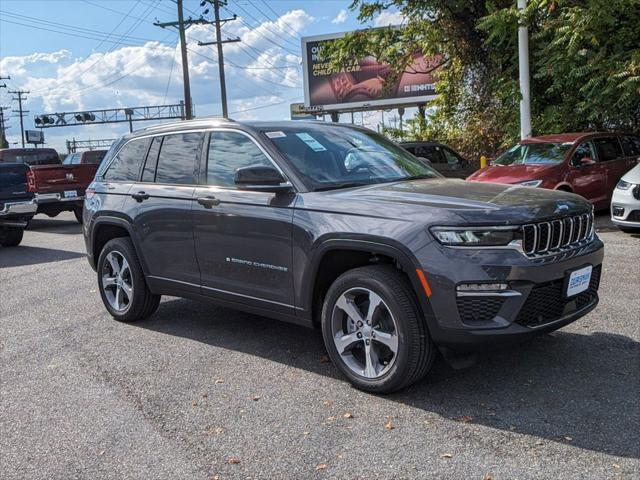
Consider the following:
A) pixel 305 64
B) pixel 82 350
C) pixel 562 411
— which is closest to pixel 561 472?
pixel 562 411

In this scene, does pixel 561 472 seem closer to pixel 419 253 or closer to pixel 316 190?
pixel 419 253

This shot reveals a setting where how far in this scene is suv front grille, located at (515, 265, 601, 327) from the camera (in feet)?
12.2

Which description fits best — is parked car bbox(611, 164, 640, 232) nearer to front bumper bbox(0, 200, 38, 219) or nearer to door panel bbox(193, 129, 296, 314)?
door panel bbox(193, 129, 296, 314)

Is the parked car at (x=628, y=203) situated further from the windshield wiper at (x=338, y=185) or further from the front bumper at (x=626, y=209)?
the windshield wiper at (x=338, y=185)

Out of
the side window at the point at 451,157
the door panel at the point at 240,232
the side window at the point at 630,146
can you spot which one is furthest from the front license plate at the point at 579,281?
the side window at the point at 451,157

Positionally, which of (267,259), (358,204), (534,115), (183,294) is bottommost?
(183,294)

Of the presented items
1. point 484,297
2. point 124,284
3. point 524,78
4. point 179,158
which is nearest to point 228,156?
point 179,158

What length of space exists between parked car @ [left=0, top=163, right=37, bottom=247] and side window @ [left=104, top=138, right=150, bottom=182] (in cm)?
696

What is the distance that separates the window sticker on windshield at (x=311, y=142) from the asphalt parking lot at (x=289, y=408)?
5.21ft

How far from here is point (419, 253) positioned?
372 cm

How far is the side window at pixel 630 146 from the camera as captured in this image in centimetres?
1281

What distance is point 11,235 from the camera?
12.7m

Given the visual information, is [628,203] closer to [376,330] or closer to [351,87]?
[376,330]

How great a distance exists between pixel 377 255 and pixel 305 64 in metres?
36.6
